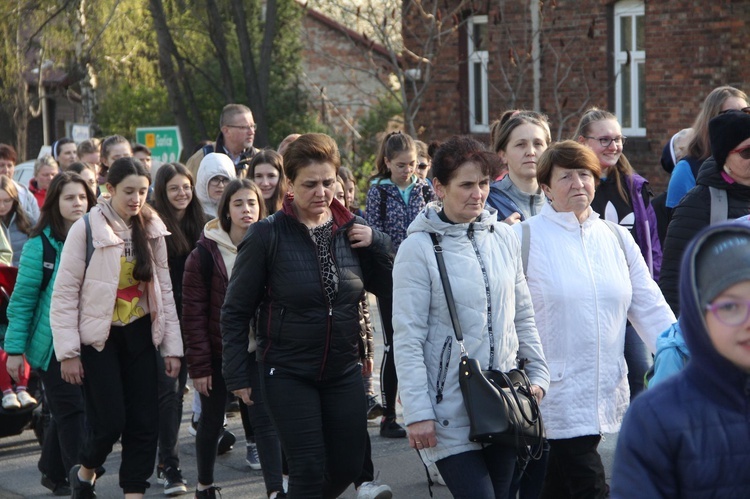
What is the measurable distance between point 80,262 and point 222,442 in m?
2.27

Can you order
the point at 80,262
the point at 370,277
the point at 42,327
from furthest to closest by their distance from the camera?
the point at 42,327, the point at 80,262, the point at 370,277

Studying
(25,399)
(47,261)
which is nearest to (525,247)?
(47,261)

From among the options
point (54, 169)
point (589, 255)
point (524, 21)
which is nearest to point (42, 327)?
point (589, 255)

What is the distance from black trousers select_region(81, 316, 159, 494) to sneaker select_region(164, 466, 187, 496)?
2.58ft

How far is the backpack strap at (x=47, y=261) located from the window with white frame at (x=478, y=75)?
1202 cm

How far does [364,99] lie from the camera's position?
37938mm

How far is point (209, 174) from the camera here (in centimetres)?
812

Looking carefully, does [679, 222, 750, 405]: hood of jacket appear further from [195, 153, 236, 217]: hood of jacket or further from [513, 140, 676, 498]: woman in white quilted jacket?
[195, 153, 236, 217]: hood of jacket

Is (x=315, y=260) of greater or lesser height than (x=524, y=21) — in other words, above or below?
below

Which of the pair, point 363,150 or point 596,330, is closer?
point 596,330

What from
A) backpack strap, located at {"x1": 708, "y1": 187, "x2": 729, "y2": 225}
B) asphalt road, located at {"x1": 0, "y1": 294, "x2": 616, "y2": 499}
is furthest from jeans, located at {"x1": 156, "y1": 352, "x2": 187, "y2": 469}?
backpack strap, located at {"x1": 708, "y1": 187, "x2": 729, "y2": 225}

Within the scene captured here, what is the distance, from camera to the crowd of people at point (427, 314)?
252 cm

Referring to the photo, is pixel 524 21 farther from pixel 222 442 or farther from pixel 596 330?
pixel 596 330

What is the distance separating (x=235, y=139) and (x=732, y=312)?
7.14 meters
